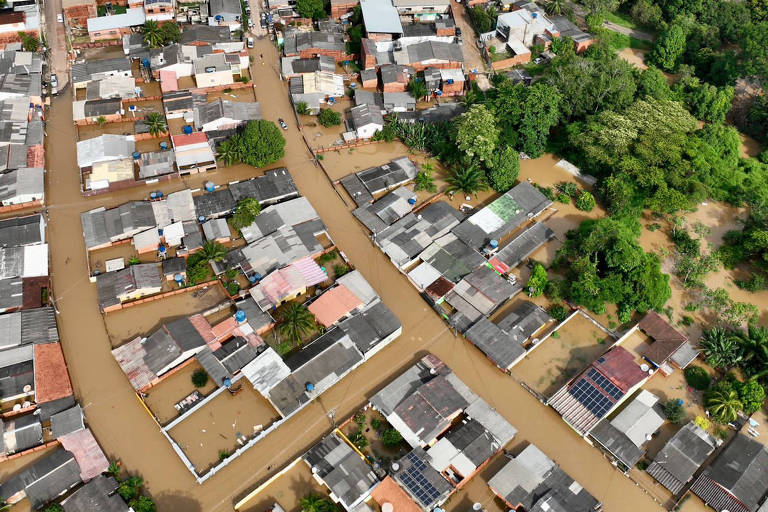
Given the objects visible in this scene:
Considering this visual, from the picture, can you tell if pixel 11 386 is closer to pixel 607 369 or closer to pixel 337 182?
pixel 337 182

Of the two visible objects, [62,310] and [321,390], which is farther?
[62,310]

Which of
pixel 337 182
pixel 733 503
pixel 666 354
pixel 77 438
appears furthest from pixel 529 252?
pixel 77 438

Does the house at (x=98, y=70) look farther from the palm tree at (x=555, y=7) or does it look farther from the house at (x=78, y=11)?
the palm tree at (x=555, y=7)

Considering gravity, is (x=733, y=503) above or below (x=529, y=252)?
below

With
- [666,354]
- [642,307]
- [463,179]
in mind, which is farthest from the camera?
[463,179]

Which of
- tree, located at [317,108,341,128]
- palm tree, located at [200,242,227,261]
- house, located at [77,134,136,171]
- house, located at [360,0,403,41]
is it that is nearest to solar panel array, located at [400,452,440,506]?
palm tree, located at [200,242,227,261]

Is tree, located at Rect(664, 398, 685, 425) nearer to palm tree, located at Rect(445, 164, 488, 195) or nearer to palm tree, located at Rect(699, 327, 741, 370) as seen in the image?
palm tree, located at Rect(699, 327, 741, 370)

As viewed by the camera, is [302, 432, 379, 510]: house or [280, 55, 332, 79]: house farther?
[280, 55, 332, 79]: house
